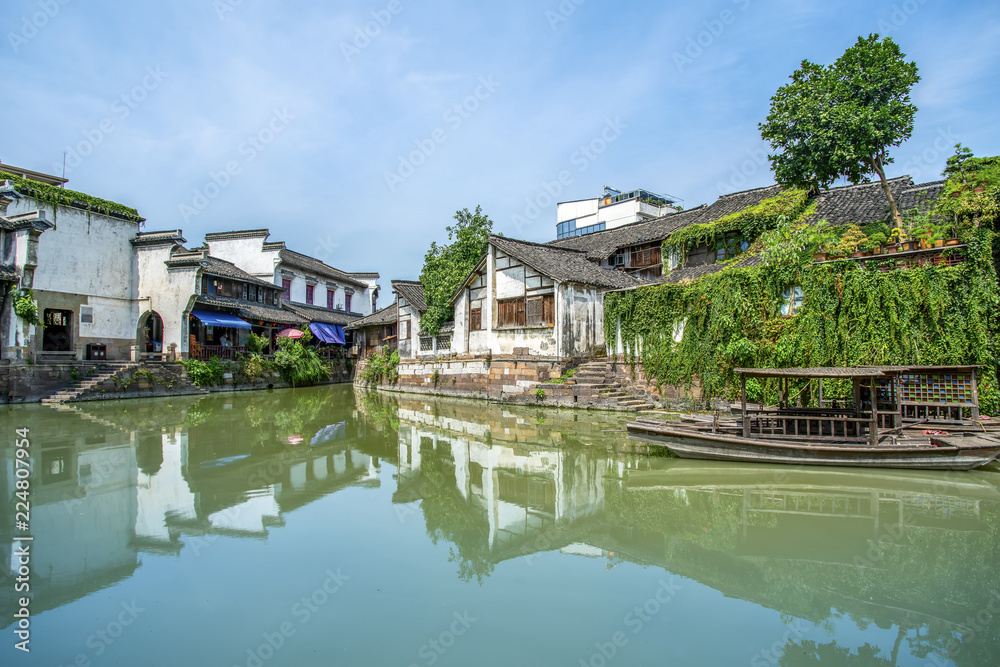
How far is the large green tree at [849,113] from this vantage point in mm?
14125

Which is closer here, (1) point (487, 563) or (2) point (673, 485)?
(1) point (487, 563)

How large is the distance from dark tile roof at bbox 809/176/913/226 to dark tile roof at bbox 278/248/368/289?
93.4 feet

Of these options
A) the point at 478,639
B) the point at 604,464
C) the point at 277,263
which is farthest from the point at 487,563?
the point at 277,263

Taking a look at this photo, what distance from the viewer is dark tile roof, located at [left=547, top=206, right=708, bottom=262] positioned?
868 inches

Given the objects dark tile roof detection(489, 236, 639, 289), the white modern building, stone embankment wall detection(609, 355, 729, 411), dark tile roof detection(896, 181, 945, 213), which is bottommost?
stone embankment wall detection(609, 355, 729, 411)

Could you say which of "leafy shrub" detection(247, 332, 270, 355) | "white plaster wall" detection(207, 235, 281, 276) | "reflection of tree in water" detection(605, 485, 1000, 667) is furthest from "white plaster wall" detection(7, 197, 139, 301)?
"reflection of tree in water" detection(605, 485, 1000, 667)

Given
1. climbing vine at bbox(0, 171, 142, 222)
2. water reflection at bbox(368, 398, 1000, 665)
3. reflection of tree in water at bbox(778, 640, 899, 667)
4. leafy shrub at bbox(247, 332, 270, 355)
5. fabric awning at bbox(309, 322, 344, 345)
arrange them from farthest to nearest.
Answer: fabric awning at bbox(309, 322, 344, 345) → leafy shrub at bbox(247, 332, 270, 355) → climbing vine at bbox(0, 171, 142, 222) → water reflection at bbox(368, 398, 1000, 665) → reflection of tree in water at bbox(778, 640, 899, 667)

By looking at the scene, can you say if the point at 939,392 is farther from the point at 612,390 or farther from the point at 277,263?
the point at 277,263

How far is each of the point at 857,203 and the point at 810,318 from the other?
7754 millimetres

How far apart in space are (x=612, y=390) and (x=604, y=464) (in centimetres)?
785

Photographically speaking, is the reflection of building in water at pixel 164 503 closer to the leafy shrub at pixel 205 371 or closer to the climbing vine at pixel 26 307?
the climbing vine at pixel 26 307

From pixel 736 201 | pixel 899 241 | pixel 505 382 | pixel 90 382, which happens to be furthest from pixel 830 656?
pixel 90 382

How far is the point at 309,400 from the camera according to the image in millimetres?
21047

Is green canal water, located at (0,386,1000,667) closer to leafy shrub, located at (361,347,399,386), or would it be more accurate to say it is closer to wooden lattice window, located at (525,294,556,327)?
wooden lattice window, located at (525,294,556,327)
